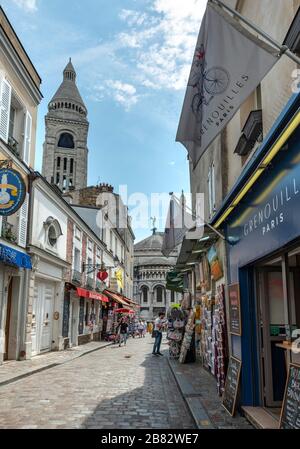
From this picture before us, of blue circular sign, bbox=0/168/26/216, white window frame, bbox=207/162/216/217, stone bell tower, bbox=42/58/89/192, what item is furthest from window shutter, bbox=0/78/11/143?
stone bell tower, bbox=42/58/89/192

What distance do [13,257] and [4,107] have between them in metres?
4.75

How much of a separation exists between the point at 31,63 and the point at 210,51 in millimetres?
12263

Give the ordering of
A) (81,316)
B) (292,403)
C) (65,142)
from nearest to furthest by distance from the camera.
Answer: (292,403), (81,316), (65,142)

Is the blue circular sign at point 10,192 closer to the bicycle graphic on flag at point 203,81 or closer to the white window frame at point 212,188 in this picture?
the white window frame at point 212,188

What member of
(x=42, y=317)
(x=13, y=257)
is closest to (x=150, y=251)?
(x=42, y=317)

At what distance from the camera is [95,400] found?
803cm

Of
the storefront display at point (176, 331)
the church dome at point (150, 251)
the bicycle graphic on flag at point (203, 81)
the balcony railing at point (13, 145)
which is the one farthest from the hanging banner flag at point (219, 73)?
the church dome at point (150, 251)

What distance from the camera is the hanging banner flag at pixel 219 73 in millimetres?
4613

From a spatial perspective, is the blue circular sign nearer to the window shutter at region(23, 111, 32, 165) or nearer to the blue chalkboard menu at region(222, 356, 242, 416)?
the window shutter at region(23, 111, 32, 165)

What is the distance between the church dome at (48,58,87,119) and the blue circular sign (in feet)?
250

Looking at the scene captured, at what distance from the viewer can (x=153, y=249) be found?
85688 mm

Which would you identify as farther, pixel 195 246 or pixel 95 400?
pixel 195 246

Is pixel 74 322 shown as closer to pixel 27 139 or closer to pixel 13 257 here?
pixel 13 257

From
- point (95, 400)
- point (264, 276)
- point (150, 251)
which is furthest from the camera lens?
point (150, 251)
